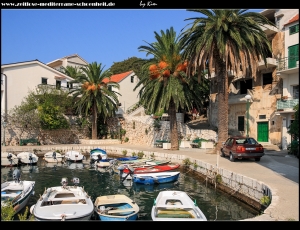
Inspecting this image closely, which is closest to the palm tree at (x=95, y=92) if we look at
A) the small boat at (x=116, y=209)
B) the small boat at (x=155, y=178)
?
the small boat at (x=155, y=178)

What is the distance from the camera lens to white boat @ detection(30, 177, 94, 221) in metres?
8.80

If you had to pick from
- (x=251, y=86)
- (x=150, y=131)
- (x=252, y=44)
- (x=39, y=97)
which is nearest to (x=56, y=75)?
(x=39, y=97)

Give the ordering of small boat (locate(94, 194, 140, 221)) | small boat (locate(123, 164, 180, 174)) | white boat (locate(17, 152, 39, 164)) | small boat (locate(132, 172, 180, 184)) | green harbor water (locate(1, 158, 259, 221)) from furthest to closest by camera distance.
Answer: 1. white boat (locate(17, 152, 39, 164))
2. small boat (locate(123, 164, 180, 174))
3. small boat (locate(132, 172, 180, 184))
4. green harbor water (locate(1, 158, 259, 221))
5. small boat (locate(94, 194, 140, 221))

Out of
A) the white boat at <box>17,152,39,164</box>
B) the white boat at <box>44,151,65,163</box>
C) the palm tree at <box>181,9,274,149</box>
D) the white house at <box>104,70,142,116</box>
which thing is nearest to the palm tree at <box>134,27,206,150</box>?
the palm tree at <box>181,9,274,149</box>

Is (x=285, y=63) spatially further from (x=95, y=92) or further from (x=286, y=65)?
(x=95, y=92)

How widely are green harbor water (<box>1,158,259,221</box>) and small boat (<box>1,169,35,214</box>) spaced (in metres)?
0.39

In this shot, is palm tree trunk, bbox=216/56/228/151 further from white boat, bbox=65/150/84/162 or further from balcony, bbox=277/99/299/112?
white boat, bbox=65/150/84/162

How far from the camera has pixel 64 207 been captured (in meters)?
9.62

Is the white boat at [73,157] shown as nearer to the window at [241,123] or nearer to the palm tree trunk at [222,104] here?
the palm tree trunk at [222,104]

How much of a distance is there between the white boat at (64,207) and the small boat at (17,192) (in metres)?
1.10

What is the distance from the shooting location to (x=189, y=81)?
26.6m

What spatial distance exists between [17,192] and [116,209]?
16.2ft

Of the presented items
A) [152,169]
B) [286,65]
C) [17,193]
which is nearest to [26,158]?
[152,169]
